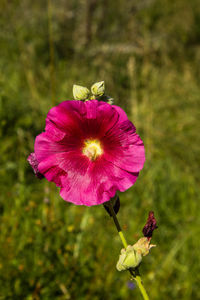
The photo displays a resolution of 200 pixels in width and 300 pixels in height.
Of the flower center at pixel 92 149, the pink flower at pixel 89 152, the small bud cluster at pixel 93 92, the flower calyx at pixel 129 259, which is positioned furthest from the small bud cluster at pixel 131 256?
the small bud cluster at pixel 93 92

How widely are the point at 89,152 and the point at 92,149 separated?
0.7 inches

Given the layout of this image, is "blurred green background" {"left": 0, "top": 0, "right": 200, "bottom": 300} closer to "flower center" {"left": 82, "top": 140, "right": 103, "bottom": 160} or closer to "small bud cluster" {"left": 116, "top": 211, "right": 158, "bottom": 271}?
"flower center" {"left": 82, "top": 140, "right": 103, "bottom": 160}

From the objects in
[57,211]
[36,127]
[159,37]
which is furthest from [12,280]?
[159,37]

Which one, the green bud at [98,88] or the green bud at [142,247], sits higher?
the green bud at [98,88]

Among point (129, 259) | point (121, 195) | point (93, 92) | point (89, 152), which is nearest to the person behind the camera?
point (129, 259)

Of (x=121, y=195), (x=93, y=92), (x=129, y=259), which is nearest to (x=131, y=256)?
(x=129, y=259)

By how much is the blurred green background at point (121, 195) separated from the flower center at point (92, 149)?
0.83m

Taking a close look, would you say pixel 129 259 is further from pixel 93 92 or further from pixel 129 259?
pixel 93 92

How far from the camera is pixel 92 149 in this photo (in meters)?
1.14

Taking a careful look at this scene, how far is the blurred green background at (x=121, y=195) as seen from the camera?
6.41 ft

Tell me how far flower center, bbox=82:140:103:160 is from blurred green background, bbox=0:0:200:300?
83 centimetres

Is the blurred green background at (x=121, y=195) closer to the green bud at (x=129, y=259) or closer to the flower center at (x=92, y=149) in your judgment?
the flower center at (x=92, y=149)

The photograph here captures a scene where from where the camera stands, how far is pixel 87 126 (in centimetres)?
109

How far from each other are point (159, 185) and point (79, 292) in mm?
1254
